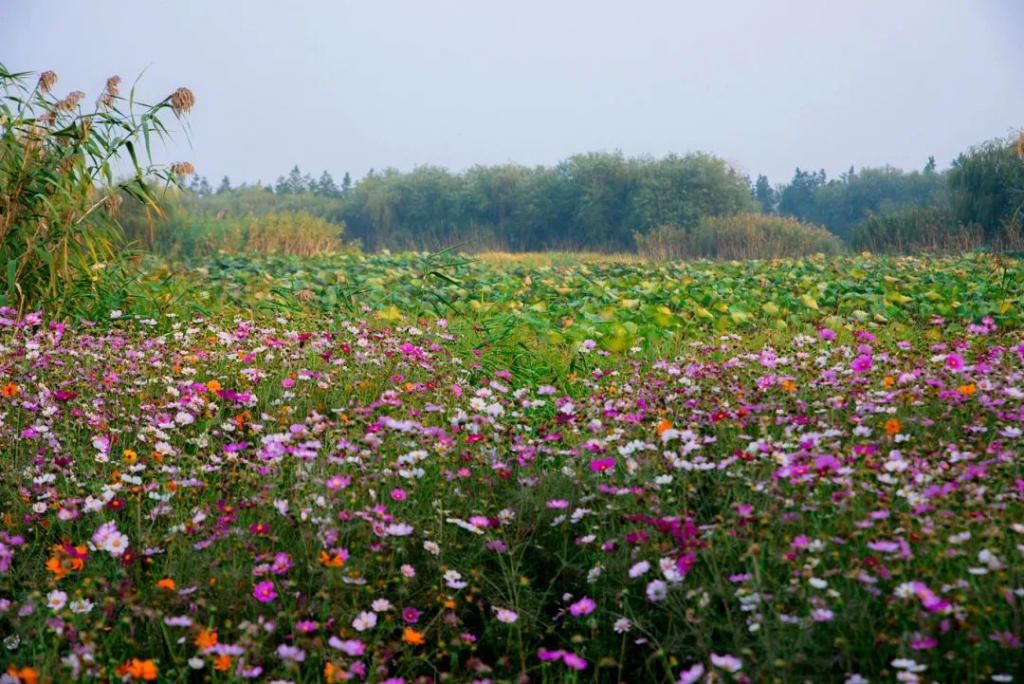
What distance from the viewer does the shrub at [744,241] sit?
2458 centimetres

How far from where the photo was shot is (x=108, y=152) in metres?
6.21

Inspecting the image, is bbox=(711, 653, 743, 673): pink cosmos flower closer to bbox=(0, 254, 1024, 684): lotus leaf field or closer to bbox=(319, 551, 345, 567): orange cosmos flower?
bbox=(0, 254, 1024, 684): lotus leaf field

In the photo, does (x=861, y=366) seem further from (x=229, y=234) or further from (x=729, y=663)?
(x=229, y=234)

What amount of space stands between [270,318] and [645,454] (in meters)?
4.36

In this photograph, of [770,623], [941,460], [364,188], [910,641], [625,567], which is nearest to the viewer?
[910,641]

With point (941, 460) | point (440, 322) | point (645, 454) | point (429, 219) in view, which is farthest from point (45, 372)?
point (429, 219)

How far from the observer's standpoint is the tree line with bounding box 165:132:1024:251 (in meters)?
25.5

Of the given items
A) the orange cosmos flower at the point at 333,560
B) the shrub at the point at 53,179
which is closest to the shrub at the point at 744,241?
the shrub at the point at 53,179

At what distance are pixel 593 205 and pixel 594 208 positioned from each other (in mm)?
123

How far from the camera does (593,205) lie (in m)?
35.3

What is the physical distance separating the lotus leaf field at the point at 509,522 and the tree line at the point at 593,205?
70.3 feet

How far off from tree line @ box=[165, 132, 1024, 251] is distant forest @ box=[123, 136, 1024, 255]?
0.05 m

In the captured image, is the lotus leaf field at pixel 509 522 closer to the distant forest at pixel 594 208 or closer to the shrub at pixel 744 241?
the distant forest at pixel 594 208

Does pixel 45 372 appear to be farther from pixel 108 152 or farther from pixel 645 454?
pixel 645 454
